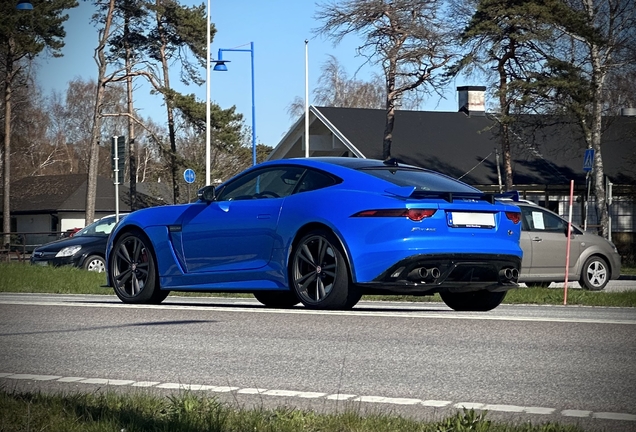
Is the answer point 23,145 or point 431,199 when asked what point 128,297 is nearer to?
point 431,199

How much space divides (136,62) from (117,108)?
20256 millimetres

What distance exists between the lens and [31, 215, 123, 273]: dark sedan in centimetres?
2452

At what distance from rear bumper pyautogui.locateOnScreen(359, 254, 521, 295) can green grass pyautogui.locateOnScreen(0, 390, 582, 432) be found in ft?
13.0

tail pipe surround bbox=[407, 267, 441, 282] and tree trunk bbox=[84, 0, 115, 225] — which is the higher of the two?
tree trunk bbox=[84, 0, 115, 225]

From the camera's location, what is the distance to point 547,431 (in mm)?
4504

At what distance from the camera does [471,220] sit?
380 inches

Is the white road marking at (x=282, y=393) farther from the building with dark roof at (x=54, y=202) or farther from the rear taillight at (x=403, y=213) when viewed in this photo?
the building with dark roof at (x=54, y=202)

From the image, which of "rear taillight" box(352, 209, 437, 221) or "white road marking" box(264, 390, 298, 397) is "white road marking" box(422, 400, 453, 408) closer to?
"white road marking" box(264, 390, 298, 397)

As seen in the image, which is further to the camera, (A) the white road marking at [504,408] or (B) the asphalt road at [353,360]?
(B) the asphalt road at [353,360]

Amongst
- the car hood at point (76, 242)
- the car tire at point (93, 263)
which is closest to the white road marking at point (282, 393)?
the car tire at point (93, 263)

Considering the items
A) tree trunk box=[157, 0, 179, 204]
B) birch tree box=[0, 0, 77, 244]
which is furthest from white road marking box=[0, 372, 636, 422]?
tree trunk box=[157, 0, 179, 204]

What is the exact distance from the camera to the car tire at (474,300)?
10.5 metres

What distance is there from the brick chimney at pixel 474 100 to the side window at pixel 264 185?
3837 cm

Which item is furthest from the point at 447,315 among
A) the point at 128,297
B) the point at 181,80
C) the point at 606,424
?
the point at 181,80
